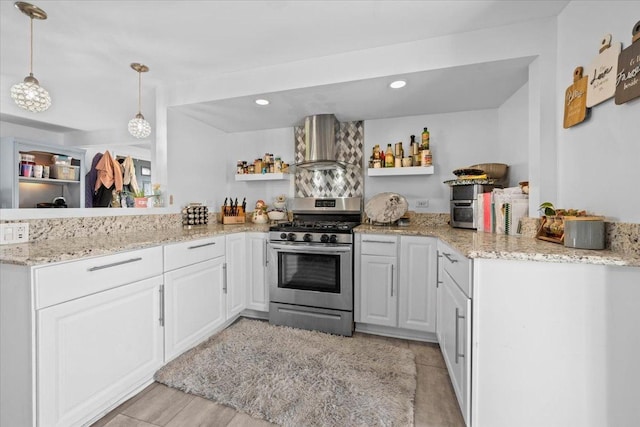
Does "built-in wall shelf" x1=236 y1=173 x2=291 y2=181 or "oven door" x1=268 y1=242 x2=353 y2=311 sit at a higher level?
"built-in wall shelf" x1=236 y1=173 x2=291 y2=181

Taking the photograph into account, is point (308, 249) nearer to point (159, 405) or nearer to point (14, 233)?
point (159, 405)

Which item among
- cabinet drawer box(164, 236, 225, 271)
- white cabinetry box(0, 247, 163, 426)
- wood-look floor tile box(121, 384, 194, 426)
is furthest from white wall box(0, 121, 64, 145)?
wood-look floor tile box(121, 384, 194, 426)

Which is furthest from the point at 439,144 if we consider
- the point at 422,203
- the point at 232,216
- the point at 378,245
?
the point at 232,216

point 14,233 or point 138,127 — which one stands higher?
point 138,127

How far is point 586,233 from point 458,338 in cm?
73

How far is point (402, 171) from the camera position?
8.58ft

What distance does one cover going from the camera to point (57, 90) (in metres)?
2.80

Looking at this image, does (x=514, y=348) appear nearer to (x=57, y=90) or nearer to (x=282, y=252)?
(x=282, y=252)

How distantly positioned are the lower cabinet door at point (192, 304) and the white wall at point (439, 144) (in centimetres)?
174

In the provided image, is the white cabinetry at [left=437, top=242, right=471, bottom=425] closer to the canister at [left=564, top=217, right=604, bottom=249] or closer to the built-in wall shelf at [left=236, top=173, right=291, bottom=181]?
the canister at [left=564, top=217, right=604, bottom=249]

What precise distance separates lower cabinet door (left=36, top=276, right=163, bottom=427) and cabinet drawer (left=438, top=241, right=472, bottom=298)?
1.72 meters

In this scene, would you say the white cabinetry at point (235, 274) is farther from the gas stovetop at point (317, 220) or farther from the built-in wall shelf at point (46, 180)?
the built-in wall shelf at point (46, 180)

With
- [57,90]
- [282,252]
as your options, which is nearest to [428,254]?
[282,252]

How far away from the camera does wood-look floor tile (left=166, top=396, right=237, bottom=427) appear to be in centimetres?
134
